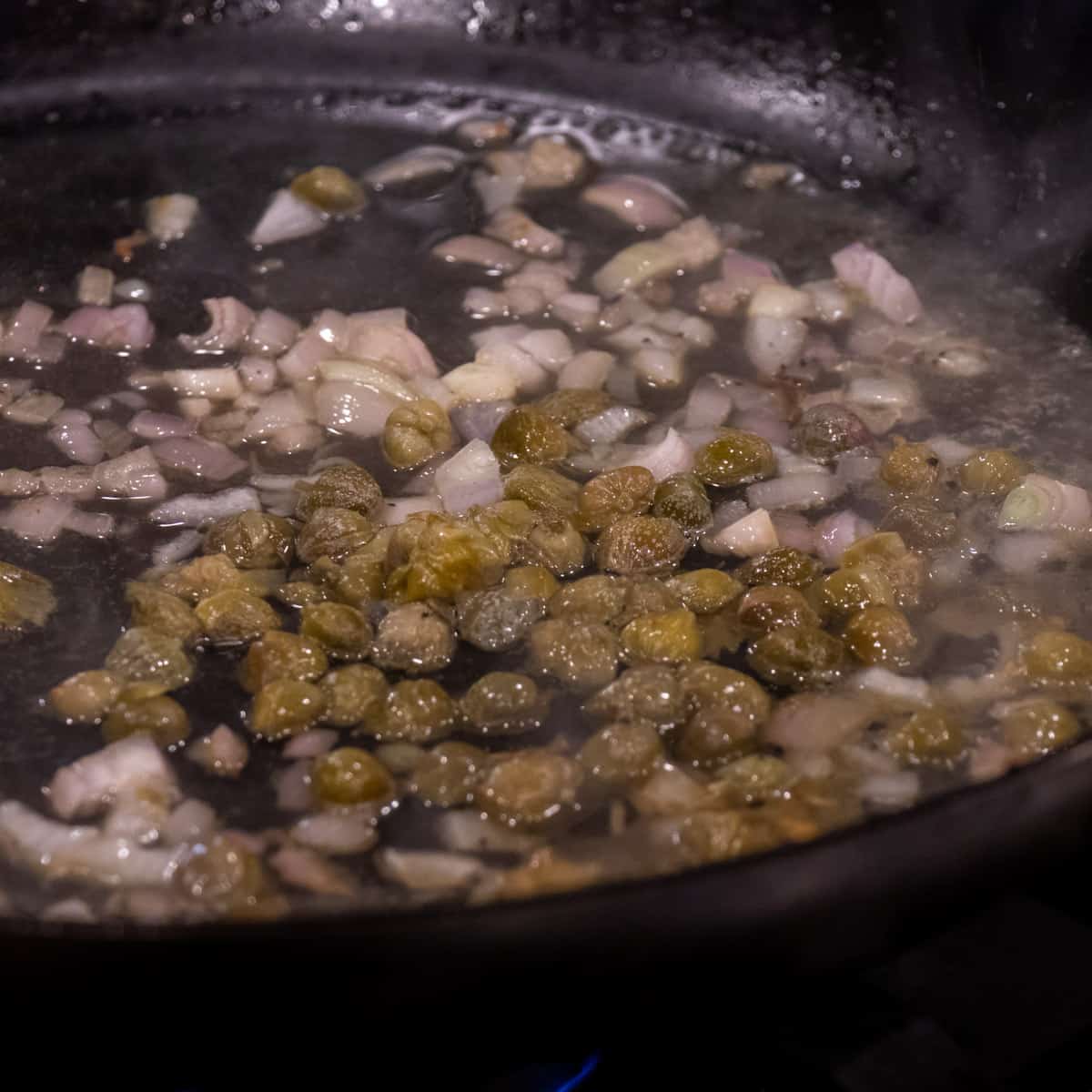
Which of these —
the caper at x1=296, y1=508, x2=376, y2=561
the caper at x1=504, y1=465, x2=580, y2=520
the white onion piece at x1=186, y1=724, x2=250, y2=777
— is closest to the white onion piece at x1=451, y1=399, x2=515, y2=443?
the caper at x1=504, y1=465, x2=580, y2=520

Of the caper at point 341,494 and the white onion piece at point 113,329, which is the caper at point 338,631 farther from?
the white onion piece at point 113,329

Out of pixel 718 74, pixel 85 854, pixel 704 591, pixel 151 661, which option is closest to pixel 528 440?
pixel 704 591

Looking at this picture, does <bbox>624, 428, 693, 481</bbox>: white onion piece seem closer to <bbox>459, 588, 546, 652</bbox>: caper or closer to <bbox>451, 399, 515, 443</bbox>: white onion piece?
<bbox>451, 399, 515, 443</bbox>: white onion piece

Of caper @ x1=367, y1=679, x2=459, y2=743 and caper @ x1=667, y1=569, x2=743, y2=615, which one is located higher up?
caper @ x1=667, y1=569, x2=743, y2=615

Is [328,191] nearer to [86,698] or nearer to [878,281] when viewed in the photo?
[878,281]

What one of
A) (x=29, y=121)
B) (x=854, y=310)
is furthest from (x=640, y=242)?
(x=29, y=121)

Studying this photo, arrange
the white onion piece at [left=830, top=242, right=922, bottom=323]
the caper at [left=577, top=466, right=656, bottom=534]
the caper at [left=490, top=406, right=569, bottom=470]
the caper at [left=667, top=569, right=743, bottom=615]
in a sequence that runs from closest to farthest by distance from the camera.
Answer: the caper at [left=667, top=569, right=743, bottom=615] → the caper at [left=577, top=466, right=656, bottom=534] → the caper at [left=490, top=406, right=569, bottom=470] → the white onion piece at [left=830, top=242, right=922, bottom=323]

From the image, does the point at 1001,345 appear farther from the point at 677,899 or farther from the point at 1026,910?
the point at 677,899

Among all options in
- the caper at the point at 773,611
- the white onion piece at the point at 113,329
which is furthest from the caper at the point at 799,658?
the white onion piece at the point at 113,329
